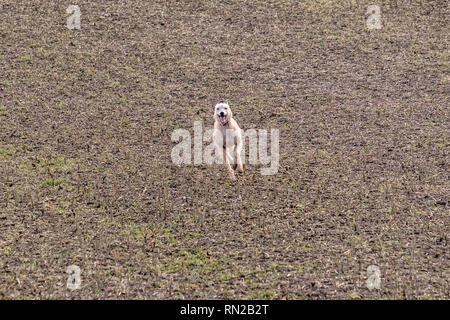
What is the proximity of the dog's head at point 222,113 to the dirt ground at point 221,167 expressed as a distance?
1.05 meters

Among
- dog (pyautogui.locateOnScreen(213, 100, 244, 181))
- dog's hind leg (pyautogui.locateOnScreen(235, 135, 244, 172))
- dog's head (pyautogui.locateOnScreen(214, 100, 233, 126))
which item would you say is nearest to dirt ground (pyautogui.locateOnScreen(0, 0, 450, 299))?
dog's hind leg (pyautogui.locateOnScreen(235, 135, 244, 172))

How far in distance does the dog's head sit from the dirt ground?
1.05 m

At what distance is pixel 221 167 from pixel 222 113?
4.00 ft

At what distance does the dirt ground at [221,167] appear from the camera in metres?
10.1

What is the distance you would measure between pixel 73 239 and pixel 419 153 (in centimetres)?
775

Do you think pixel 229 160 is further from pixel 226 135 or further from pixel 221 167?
pixel 226 135


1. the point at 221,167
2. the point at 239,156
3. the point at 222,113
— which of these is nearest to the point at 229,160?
the point at 221,167

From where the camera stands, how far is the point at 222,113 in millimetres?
13211

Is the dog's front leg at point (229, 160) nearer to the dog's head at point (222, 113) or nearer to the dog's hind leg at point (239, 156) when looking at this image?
the dog's hind leg at point (239, 156)

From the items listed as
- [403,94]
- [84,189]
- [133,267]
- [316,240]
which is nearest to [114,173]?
[84,189]

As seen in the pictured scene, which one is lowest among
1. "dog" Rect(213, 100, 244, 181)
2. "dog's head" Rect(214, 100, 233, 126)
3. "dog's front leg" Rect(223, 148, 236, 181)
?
"dog's front leg" Rect(223, 148, 236, 181)

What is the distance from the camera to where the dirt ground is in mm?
10086

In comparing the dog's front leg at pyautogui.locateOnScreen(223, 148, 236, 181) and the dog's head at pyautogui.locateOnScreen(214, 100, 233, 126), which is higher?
the dog's head at pyautogui.locateOnScreen(214, 100, 233, 126)

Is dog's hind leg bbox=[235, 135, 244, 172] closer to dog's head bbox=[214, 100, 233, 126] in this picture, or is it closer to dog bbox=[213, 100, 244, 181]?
dog bbox=[213, 100, 244, 181]
